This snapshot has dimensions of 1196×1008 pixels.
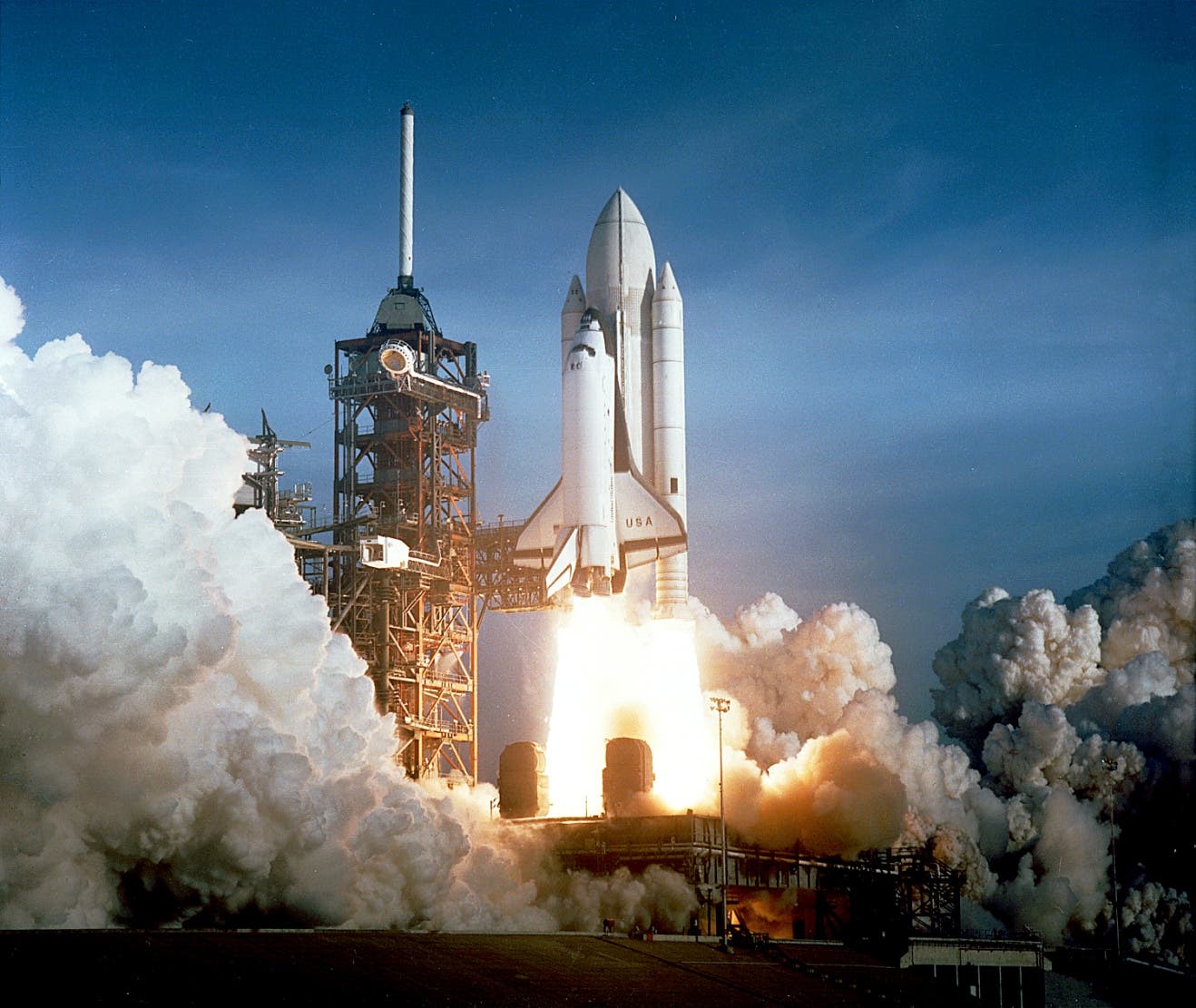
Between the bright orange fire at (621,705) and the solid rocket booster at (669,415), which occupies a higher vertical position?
the solid rocket booster at (669,415)

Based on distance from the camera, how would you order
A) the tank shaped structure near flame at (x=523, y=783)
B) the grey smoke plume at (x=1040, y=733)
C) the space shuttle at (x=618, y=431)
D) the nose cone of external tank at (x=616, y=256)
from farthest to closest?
the grey smoke plume at (x=1040, y=733) → the nose cone of external tank at (x=616, y=256) → the tank shaped structure near flame at (x=523, y=783) → the space shuttle at (x=618, y=431)

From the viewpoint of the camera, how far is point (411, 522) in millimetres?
78562

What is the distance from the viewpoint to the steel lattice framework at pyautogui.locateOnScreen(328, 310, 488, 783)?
254 ft

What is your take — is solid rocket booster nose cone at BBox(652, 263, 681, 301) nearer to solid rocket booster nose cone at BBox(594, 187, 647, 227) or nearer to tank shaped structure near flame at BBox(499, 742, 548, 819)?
solid rocket booster nose cone at BBox(594, 187, 647, 227)

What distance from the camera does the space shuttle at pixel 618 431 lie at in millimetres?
64938

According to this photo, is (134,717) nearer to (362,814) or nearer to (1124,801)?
(362,814)

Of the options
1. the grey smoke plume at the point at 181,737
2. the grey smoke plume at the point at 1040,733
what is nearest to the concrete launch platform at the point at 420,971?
the grey smoke plume at the point at 181,737

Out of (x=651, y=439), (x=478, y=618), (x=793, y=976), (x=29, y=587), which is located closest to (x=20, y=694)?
(x=29, y=587)

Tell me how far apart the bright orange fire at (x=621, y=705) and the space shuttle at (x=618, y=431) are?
1.52 meters

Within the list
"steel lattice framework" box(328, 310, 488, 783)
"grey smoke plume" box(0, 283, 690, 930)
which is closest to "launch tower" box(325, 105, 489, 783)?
"steel lattice framework" box(328, 310, 488, 783)

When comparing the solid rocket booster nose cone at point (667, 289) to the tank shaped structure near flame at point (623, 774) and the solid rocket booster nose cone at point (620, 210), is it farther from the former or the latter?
the tank shaped structure near flame at point (623, 774)

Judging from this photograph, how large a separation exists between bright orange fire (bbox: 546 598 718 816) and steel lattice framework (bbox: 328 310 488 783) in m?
10.1

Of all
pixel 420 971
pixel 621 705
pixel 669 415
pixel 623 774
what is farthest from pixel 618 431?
pixel 420 971

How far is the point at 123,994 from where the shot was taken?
3491 cm
